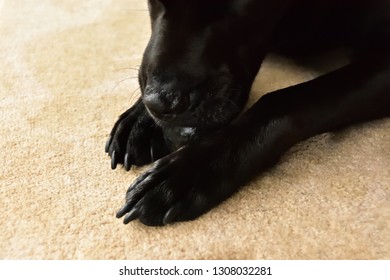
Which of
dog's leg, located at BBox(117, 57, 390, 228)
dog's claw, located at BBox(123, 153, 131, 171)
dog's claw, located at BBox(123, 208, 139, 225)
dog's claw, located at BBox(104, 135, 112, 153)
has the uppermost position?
dog's leg, located at BBox(117, 57, 390, 228)

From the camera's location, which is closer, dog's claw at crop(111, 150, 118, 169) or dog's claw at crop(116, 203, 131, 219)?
dog's claw at crop(116, 203, 131, 219)

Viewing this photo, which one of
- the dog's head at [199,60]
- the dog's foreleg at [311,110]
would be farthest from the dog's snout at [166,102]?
the dog's foreleg at [311,110]

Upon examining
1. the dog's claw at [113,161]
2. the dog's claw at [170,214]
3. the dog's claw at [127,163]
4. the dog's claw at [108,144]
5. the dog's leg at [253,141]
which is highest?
the dog's leg at [253,141]

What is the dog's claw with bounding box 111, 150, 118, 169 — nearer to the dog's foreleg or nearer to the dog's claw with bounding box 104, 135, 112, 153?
the dog's claw with bounding box 104, 135, 112, 153

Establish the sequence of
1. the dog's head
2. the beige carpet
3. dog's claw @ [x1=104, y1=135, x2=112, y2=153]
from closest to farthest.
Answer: the beige carpet, the dog's head, dog's claw @ [x1=104, y1=135, x2=112, y2=153]

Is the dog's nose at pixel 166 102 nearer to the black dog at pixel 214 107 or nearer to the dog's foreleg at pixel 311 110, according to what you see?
the black dog at pixel 214 107

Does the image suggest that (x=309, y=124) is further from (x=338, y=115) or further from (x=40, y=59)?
(x=40, y=59)

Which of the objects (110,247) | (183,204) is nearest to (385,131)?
(183,204)

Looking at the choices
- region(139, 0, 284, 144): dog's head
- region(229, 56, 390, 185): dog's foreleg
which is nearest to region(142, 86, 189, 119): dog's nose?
region(139, 0, 284, 144): dog's head
